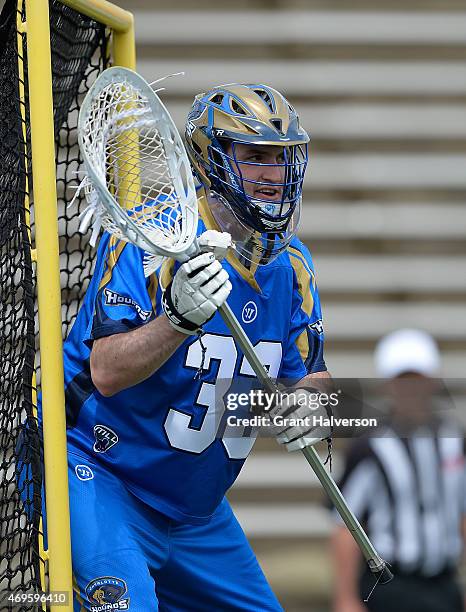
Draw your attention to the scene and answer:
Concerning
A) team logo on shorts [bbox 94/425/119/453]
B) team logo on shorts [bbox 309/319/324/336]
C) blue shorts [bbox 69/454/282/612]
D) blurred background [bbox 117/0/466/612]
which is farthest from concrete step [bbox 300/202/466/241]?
team logo on shorts [bbox 94/425/119/453]

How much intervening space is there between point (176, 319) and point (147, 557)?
689 millimetres

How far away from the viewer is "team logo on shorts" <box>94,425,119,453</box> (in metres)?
2.81

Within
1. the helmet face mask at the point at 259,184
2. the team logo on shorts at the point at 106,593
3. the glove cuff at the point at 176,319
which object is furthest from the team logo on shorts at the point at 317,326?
the team logo on shorts at the point at 106,593

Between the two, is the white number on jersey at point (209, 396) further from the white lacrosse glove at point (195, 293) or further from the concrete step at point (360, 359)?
the concrete step at point (360, 359)

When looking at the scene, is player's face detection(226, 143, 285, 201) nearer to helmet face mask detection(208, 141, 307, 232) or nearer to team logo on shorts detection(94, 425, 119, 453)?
helmet face mask detection(208, 141, 307, 232)

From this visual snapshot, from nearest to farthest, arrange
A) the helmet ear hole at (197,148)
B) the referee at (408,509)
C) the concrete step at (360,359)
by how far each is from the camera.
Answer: the helmet ear hole at (197,148) < the referee at (408,509) < the concrete step at (360,359)

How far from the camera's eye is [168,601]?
3037 millimetres

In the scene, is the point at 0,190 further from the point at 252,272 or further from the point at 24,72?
the point at 252,272

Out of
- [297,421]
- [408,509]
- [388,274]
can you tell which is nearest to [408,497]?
[408,509]

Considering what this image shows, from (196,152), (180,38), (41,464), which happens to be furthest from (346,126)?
(41,464)

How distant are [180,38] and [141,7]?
24 cm

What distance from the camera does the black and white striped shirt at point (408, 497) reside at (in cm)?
359

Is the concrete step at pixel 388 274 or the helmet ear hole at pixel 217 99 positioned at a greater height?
the helmet ear hole at pixel 217 99

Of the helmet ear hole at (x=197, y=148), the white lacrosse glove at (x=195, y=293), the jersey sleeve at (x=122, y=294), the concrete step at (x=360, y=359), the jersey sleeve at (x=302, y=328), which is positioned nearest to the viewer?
the white lacrosse glove at (x=195, y=293)
